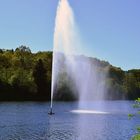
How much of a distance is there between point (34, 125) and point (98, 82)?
260ft

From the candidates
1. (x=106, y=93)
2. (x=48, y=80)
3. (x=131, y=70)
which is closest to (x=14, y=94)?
(x=48, y=80)

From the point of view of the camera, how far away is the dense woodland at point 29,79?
308 ft

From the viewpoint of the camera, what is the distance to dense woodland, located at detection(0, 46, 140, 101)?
308 feet

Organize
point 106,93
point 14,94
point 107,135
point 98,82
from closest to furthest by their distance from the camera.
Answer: point 107,135, point 14,94, point 98,82, point 106,93

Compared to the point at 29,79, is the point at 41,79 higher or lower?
higher

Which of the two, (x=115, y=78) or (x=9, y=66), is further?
(x=115, y=78)

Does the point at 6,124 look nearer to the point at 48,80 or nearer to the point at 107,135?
the point at 107,135

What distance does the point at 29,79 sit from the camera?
97250mm

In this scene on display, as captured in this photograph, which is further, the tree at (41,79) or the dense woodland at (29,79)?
the tree at (41,79)

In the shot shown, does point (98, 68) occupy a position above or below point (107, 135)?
above

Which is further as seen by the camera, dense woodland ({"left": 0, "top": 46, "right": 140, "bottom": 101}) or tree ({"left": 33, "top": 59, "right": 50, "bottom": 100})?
tree ({"left": 33, "top": 59, "right": 50, "bottom": 100})

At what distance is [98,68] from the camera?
12575cm

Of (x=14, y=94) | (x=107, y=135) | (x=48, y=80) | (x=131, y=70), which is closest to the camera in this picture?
(x=107, y=135)

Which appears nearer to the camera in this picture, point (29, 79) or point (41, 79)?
point (29, 79)
